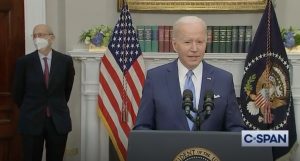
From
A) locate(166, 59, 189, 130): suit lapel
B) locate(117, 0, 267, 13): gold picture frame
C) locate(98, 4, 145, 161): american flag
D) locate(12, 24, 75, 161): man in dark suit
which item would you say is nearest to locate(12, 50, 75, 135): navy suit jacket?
locate(12, 24, 75, 161): man in dark suit

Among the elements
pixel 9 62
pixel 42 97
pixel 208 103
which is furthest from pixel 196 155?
pixel 9 62

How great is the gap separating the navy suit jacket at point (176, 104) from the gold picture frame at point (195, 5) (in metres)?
2.75

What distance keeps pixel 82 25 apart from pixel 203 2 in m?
1.35

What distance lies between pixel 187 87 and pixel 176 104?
0.11m

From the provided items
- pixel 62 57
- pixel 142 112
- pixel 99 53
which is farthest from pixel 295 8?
pixel 142 112

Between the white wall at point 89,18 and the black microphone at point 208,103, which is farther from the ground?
the white wall at point 89,18

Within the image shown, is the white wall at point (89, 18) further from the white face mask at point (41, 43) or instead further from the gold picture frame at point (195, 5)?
the white face mask at point (41, 43)

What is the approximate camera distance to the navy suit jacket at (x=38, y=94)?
3602mm

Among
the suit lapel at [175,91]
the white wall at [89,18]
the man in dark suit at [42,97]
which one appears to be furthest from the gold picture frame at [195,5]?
the suit lapel at [175,91]

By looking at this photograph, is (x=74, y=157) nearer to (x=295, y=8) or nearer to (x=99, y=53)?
(x=99, y=53)

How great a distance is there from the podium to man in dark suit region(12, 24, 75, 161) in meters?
2.29

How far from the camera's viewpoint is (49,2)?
4637mm

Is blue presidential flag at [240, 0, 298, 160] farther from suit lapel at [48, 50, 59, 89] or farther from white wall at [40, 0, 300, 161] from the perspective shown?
suit lapel at [48, 50, 59, 89]

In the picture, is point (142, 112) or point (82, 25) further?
point (82, 25)
